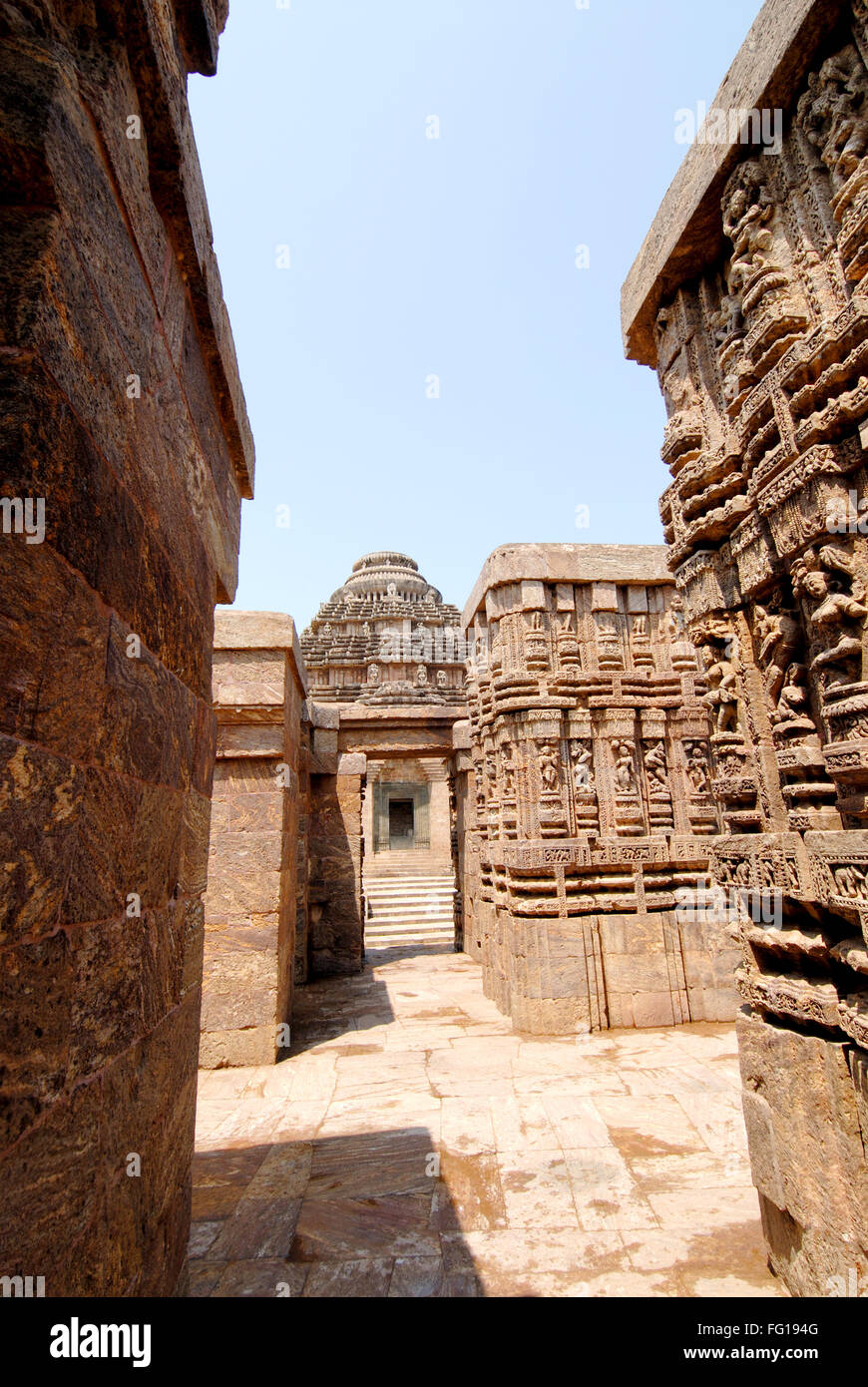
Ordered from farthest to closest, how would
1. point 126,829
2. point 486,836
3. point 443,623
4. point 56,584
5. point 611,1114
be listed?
point 443,623, point 486,836, point 611,1114, point 126,829, point 56,584

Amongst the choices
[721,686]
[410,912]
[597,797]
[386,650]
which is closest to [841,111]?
[721,686]

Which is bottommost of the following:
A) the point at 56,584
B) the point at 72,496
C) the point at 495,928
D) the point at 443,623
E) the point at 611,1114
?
Answer: the point at 611,1114

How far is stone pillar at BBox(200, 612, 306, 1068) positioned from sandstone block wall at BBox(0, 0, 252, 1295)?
356 cm

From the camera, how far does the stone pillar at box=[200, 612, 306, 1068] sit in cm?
555

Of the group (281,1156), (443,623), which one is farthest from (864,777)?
A: (443,623)

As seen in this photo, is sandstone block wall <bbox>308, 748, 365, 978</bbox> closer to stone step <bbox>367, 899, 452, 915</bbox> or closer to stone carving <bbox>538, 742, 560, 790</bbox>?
stone carving <bbox>538, 742, 560, 790</bbox>

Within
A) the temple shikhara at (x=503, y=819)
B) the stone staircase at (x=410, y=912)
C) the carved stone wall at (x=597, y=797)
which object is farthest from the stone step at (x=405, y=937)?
the temple shikhara at (x=503, y=819)

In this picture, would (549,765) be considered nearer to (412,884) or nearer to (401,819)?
(412,884)

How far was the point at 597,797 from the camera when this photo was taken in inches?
270

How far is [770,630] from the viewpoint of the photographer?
2900mm

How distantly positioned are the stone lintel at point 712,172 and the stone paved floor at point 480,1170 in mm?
4627

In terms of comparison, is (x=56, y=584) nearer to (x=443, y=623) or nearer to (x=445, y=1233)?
(x=445, y=1233)

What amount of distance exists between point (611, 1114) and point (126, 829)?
419 cm

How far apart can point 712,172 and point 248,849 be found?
17.7ft
